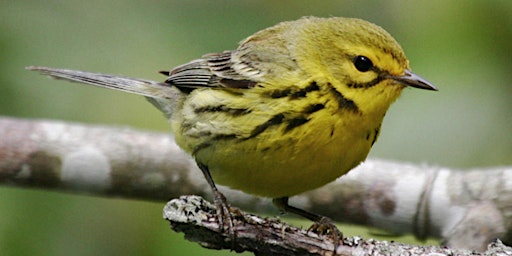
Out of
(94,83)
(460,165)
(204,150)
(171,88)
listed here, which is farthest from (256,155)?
(460,165)

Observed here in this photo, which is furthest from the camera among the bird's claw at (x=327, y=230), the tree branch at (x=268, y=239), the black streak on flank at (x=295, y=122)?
the black streak on flank at (x=295, y=122)

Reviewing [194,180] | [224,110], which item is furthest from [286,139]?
[194,180]

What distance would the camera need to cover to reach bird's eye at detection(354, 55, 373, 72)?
4.36 meters

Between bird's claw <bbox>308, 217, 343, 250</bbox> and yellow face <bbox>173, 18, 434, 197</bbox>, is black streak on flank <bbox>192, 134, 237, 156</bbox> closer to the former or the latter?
yellow face <bbox>173, 18, 434, 197</bbox>

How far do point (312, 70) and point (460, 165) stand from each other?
1.51 metres

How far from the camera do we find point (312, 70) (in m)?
4.41

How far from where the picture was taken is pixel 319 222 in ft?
14.6

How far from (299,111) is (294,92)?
11 centimetres

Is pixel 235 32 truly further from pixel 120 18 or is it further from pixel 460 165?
pixel 460 165

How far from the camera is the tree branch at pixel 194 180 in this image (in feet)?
16.5

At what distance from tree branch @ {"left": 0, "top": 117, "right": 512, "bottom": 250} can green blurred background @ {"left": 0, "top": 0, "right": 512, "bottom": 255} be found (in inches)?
5.5

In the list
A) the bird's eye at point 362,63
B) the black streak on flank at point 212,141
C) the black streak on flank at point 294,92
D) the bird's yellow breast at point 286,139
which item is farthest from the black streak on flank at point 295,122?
the bird's eye at point 362,63

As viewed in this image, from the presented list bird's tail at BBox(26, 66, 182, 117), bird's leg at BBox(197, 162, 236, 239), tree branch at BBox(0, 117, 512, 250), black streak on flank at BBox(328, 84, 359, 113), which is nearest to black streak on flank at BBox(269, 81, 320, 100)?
black streak on flank at BBox(328, 84, 359, 113)

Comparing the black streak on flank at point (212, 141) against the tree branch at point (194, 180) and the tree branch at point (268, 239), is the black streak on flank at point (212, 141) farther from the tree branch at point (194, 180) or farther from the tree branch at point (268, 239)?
the tree branch at point (194, 180)
